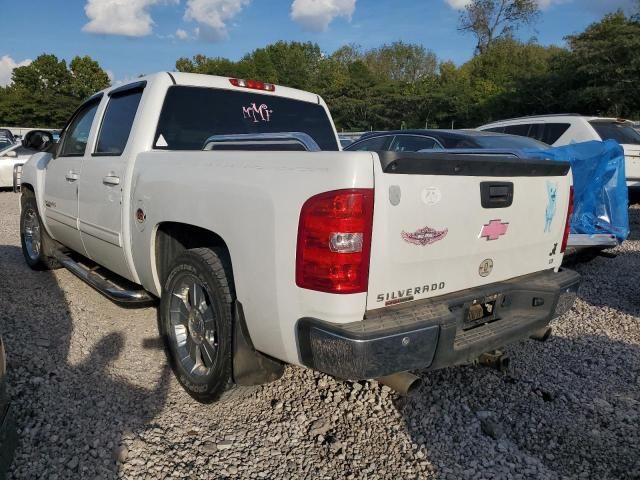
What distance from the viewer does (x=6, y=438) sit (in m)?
2.18

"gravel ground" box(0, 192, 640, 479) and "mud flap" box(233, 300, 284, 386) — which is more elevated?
"mud flap" box(233, 300, 284, 386)

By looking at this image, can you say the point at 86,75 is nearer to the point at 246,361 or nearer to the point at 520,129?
the point at 520,129

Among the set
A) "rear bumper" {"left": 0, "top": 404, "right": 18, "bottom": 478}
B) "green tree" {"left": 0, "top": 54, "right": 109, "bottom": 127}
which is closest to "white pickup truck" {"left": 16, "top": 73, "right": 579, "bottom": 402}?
"rear bumper" {"left": 0, "top": 404, "right": 18, "bottom": 478}

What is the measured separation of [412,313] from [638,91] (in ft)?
91.5

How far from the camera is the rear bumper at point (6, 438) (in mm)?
2121

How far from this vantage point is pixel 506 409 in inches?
118

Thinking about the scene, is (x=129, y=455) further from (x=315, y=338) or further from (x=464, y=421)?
(x=464, y=421)

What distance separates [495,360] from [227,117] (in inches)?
100

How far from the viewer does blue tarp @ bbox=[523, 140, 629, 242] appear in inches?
208

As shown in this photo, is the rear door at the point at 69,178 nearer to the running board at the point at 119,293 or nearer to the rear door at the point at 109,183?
the rear door at the point at 109,183

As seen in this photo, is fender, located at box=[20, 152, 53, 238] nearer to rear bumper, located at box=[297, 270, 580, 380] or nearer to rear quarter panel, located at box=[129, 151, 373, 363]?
rear quarter panel, located at box=[129, 151, 373, 363]

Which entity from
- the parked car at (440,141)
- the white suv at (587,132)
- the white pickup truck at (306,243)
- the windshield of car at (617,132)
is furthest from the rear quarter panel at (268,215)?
the windshield of car at (617,132)

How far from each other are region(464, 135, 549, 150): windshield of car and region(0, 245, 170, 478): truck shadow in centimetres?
464

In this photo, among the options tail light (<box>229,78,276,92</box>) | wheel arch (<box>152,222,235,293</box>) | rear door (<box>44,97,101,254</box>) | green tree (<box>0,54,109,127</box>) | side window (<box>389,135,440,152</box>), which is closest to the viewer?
wheel arch (<box>152,222,235,293</box>)
